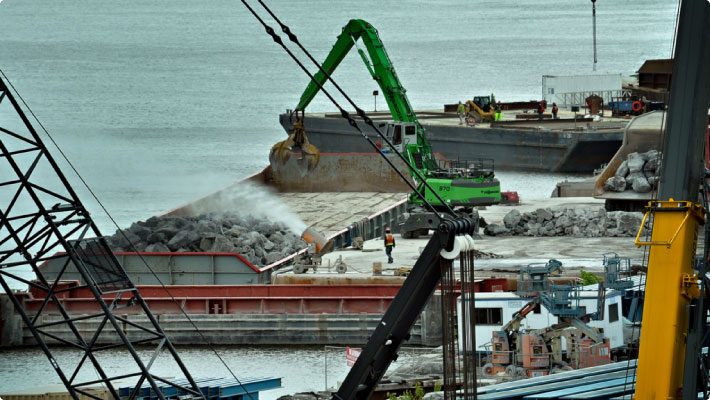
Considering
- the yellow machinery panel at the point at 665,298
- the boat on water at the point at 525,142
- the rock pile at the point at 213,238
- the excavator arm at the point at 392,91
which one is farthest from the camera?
the boat on water at the point at 525,142

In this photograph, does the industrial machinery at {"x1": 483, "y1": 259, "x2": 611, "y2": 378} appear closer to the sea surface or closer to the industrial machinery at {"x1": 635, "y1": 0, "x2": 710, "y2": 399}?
the sea surface

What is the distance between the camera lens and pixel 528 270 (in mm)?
26656

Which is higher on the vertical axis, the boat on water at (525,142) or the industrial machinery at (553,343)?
the boat on water at (525,142)

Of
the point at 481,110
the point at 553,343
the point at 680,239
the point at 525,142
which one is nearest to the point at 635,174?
the point at 553,343

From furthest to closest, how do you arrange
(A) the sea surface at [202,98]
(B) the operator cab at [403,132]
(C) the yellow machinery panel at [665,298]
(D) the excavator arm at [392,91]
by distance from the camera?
(A) the sea surface at [202,98] < (D) the excavator arm at [392,91] < (B) the operator cab at [403,132] < (C) the yellow machinery panel at [665,298]

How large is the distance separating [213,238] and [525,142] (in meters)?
31.8

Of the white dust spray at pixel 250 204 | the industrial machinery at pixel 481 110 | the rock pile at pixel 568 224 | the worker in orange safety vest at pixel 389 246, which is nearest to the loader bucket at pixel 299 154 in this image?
the white dust spray at pixel 250 204

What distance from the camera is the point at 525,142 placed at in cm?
6738

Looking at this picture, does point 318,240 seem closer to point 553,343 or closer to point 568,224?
point 568,224

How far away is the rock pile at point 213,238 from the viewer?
37438mm

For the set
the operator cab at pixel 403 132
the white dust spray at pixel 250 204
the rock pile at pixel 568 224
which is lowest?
the rock pile at pixel 568 224

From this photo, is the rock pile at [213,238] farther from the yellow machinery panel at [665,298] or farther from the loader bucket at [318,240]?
the yellow machinery panel at [665,298]

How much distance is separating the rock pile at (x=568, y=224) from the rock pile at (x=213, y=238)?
18.5 ft

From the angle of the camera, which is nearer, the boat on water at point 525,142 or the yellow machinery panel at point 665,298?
the yellow machinery panel at point 665,298
